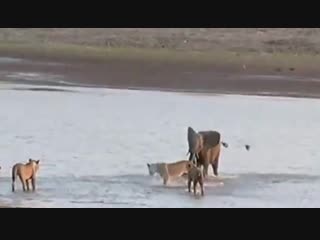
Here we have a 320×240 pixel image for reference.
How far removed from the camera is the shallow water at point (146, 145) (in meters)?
4.33

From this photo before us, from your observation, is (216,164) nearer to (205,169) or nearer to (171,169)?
(205,169)

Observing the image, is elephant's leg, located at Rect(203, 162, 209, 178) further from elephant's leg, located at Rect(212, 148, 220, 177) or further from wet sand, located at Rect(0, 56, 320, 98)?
wet sand, located at Rect(0, 56, 320, 98)

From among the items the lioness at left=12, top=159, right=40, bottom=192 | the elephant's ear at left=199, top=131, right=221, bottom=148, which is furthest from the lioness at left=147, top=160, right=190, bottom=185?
the lioness at left=12, top=159, right=40, bottom=192

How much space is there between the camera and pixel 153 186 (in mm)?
4387

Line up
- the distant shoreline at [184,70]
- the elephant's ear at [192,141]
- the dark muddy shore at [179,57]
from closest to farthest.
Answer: the elephant's ear at [192,141] < the dark muddy shore at [179,57] < the distant shoreline at [184,70]

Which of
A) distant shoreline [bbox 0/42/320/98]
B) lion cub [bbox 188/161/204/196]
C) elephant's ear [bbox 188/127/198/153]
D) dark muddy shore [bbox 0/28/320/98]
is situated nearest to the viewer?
lion cub [bbox 188/161/204/196]

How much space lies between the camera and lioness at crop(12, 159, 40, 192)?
173 inches

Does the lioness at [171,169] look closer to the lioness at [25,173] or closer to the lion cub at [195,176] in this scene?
the lion cub at [195,176]

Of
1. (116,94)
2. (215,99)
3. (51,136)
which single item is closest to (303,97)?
(215,99)

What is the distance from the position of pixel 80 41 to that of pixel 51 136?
0.59 meters

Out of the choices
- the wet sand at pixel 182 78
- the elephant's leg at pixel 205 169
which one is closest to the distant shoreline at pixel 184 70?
the wet sand at pixel 182 78

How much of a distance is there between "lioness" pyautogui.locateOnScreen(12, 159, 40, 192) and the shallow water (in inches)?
1.3

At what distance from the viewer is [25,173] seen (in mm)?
4402
